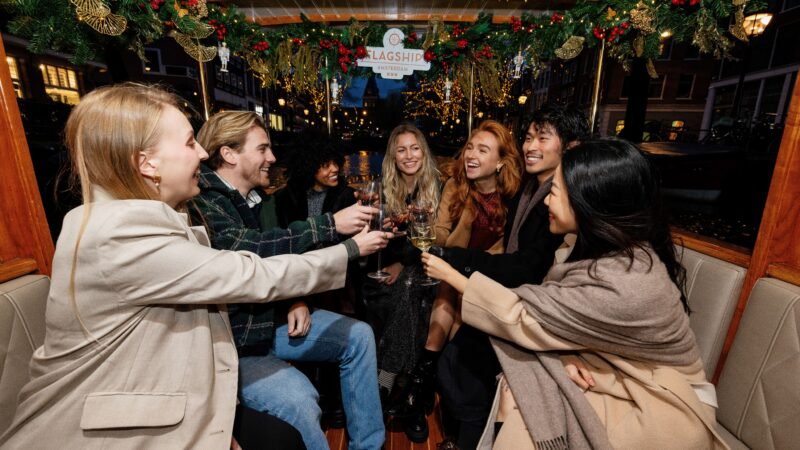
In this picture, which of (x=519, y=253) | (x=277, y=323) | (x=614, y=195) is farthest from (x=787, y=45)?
(x=277, y=323)

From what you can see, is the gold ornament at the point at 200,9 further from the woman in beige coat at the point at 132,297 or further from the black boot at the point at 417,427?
the black boot at the point at 417,427

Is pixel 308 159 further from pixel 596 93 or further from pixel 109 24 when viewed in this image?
pixel 596 93

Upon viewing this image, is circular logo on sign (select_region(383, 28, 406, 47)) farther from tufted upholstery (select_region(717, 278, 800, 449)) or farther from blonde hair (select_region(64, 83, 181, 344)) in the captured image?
tufted upholstery (select_region(717, 278, 800, 449))

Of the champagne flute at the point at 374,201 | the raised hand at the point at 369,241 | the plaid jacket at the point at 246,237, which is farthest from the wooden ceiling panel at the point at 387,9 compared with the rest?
the raised hand at the point at 369,241

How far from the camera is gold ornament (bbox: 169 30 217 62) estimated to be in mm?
2518

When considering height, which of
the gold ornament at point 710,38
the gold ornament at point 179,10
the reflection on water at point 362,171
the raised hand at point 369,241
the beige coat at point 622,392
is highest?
the gold ornament at point 179,10

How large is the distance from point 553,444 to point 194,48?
10.8ft

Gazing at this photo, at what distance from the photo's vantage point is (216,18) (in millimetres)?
2609

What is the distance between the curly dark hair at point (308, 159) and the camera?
9.27 ft

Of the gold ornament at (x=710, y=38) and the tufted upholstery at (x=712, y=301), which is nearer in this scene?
the tufted upholstery at (x=712, y=301)

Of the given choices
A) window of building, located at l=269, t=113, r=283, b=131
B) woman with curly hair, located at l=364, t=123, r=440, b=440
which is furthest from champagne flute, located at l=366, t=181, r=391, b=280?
window of building, located at l=269, t=113, r=283, b=131

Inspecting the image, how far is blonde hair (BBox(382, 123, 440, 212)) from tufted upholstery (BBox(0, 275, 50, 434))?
6.57ft

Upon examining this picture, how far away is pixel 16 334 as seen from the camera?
1.13 m

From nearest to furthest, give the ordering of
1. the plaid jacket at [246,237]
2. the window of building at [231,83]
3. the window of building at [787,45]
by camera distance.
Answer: the plaid jacket at [246,237] < the window of building at [787,45] < the window of building at [231,83]
